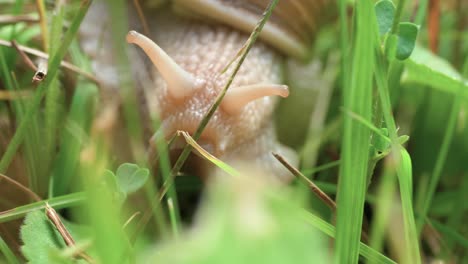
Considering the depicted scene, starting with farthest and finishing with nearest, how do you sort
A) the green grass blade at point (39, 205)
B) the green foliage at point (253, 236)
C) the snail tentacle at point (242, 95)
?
the snail tentacle at point (242, 95), the green grass blade at point (39, 205), the green foliage at point (253, 236)

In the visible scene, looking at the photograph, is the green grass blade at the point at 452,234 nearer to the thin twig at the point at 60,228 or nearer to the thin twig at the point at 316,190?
the thin twig at the point at 316,190

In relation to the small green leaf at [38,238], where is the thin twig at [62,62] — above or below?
above

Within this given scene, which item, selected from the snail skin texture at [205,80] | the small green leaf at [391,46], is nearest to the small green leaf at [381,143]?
the small green leaf at [391,46]

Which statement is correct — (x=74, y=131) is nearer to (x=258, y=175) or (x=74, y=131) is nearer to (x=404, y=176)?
(x=258, y=175)

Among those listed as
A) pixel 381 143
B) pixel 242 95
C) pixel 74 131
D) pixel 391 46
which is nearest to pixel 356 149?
pixel 381 143

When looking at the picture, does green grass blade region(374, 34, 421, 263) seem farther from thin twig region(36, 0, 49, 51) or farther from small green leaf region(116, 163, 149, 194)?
thin twig region(36, 0, 49, 51)
